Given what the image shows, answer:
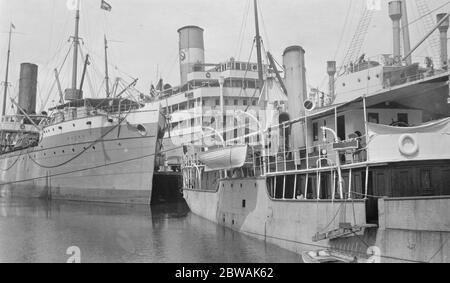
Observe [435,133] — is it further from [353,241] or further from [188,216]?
[188,216]

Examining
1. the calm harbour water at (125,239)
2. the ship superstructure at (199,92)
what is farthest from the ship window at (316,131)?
the ship superstructure at (199,92)

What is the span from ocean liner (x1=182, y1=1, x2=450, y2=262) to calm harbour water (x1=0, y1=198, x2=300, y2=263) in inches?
57.2

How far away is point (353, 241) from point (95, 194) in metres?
28.4

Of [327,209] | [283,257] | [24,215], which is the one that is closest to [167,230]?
[283,257]

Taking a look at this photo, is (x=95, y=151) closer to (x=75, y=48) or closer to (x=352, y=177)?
(x=75, y=48)

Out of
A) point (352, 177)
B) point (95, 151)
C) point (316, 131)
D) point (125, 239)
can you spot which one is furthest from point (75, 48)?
point (352, 177)

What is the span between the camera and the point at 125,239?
65.6 feet

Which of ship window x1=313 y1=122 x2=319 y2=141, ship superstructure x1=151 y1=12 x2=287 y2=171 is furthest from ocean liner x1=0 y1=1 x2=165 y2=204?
ship window x1=313 y1=122 x2=319 y2=141

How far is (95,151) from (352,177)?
88.0 feet

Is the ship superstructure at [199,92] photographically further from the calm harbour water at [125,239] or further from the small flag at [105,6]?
the calm harbour water at [125,239]

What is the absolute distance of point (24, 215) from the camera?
29688 mm

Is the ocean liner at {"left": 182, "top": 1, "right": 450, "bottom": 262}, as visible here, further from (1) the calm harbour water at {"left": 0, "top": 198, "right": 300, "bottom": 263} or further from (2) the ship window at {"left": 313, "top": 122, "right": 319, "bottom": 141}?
(1) the calm harbour water at {"left": 0, "top": 198, "right": 300, "bottom": 263}

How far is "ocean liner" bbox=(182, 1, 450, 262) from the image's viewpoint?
1204 centimetres

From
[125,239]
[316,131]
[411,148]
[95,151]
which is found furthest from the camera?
[95,151]
